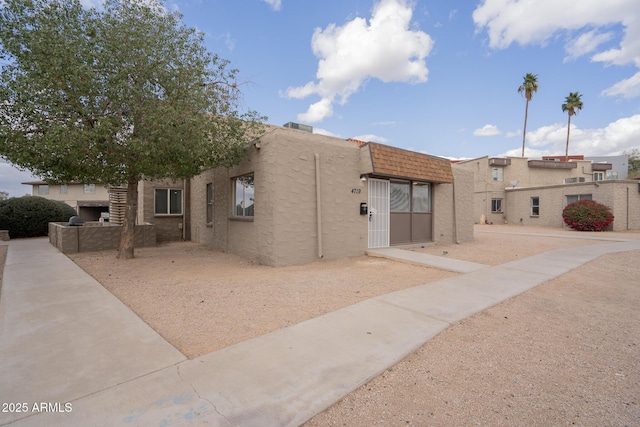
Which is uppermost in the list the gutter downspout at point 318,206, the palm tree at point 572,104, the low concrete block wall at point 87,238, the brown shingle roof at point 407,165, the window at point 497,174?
the palm tree at point 572,104

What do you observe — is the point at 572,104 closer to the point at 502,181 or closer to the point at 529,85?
the point at 529,85

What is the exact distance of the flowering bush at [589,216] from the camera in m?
18.5

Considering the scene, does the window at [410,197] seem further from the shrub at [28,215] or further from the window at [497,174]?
the window at [497,174]

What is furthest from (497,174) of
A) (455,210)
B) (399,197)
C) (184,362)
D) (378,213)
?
(184,362)

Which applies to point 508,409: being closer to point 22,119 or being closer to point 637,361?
point 637,361

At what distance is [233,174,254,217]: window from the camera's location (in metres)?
9.64

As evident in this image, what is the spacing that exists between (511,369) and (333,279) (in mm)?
3941

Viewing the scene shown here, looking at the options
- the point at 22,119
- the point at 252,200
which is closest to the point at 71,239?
the point at 22,119

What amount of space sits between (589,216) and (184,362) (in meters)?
23.7

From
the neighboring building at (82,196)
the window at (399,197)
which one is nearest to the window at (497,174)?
the window at (399,197)

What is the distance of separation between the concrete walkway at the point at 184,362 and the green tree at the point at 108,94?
3.69m

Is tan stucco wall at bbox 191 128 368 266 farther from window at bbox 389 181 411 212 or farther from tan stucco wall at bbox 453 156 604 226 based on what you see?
tan stucco wall at bbox 453 156 604 226

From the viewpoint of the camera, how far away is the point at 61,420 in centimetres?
221

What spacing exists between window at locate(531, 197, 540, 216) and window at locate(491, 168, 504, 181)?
4.24 metres
